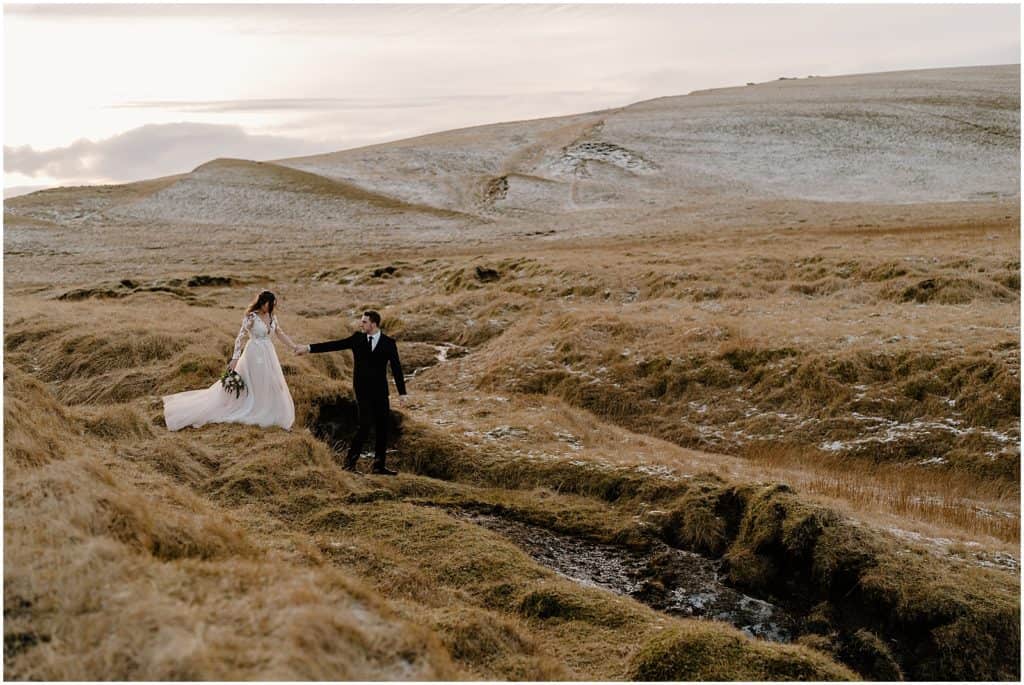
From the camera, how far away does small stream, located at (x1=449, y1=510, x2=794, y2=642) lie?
442 inches

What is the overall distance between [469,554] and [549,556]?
1.64m

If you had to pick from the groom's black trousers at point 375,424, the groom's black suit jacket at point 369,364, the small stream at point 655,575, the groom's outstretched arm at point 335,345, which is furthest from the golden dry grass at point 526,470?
the groom's outstretched arm at point 335,345

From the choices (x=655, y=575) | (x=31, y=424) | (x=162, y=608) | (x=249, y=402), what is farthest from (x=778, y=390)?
(x=162, y=608)

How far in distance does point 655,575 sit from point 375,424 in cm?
592

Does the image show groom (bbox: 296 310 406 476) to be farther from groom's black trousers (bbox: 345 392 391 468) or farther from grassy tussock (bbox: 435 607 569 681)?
grassy tussock (bbox: 435 607 569 681)

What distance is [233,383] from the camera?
16.8 meters

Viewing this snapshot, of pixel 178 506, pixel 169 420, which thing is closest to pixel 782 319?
pixel 169 420

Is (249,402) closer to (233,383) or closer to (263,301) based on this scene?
(233,383)

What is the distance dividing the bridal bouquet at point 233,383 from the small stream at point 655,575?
18.3 ft

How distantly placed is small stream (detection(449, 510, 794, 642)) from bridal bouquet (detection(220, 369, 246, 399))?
5.57 meters

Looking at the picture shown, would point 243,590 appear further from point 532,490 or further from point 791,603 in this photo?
point 532,490

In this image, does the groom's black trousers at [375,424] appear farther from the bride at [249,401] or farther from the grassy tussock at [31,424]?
the grassy tussock at [31,424]

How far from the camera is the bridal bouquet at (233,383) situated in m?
16.8

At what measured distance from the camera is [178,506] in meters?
10.6
